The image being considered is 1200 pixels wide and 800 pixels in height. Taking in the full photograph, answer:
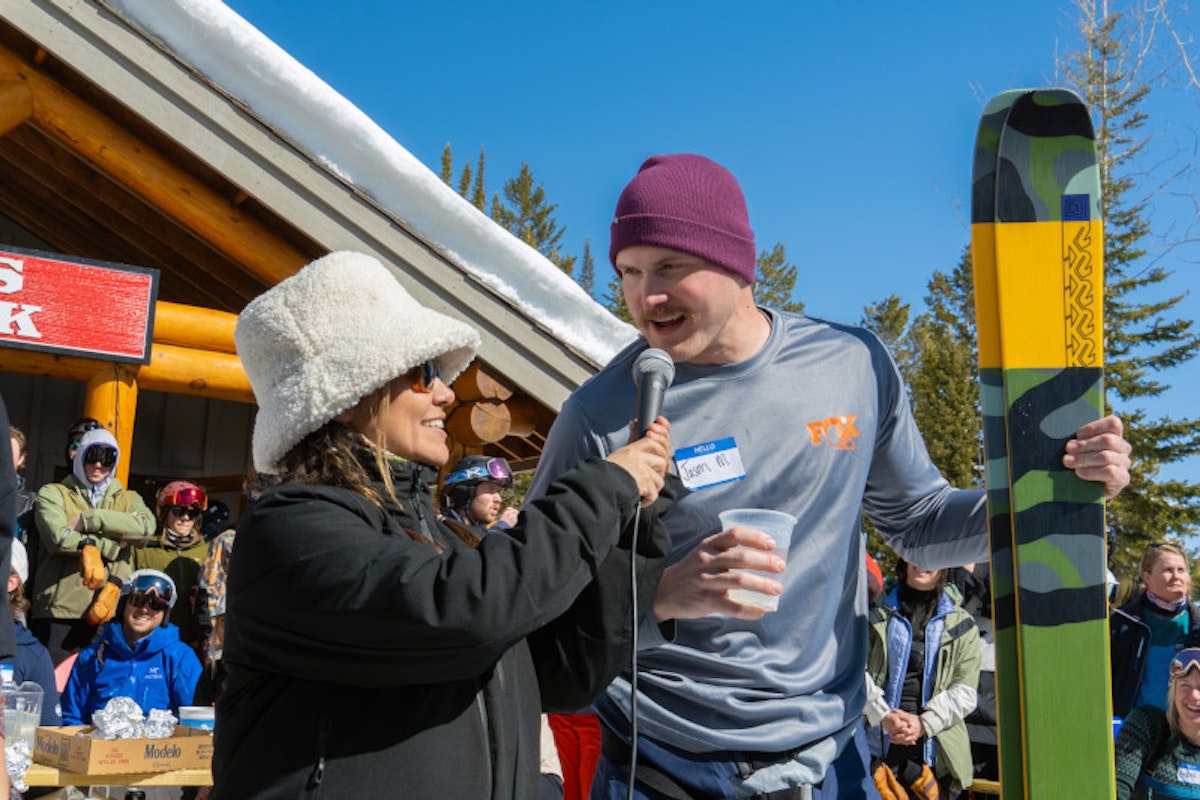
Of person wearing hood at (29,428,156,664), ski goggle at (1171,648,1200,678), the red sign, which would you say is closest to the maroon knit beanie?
ski goggle at (1171,648,1200,678)

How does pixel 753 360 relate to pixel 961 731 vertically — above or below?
above

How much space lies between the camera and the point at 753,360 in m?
2.57

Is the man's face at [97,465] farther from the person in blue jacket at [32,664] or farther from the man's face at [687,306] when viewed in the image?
the man's face at [687,306]

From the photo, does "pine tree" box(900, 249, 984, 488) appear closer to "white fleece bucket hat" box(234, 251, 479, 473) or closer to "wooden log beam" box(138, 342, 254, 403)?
"wooden log beam" box(138, 342, 254, 403)

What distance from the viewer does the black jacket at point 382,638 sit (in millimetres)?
1729

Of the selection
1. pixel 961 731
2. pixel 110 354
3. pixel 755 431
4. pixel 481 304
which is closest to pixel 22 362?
pixel 110 354

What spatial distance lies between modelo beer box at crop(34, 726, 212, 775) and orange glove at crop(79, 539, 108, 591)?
7.00 feet

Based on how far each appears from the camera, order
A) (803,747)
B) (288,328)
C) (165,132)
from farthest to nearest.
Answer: (165,132) < (803,747) < (288,328)

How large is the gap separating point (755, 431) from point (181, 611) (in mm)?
6422

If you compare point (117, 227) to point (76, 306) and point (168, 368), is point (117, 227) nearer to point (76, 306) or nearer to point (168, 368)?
point (168, 368)

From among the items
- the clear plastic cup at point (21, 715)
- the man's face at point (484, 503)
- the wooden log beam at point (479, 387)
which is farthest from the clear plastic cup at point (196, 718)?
the wooden log beam at point (479, 387)

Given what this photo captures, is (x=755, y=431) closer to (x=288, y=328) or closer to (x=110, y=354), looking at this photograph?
(x=288, y=328)

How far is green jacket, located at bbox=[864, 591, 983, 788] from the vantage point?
6371mm

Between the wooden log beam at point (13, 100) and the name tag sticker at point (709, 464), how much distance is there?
6706mm
